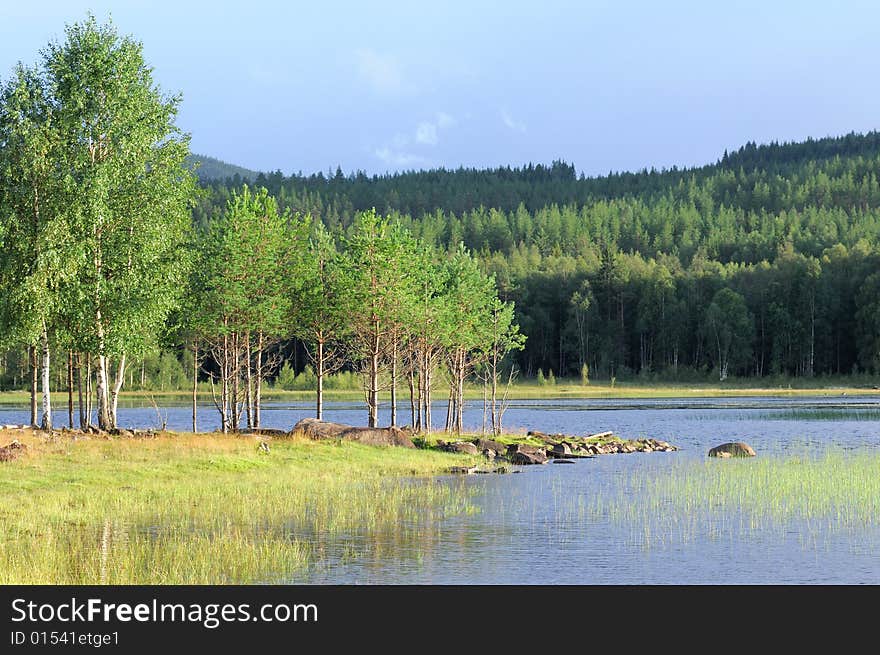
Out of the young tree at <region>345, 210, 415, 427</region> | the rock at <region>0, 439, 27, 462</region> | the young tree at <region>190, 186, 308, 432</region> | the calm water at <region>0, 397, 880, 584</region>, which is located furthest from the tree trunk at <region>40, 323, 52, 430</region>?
the young tree at <region>345, 210, 415, 427</region>

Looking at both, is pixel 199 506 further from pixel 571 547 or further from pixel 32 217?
pixel 32 217

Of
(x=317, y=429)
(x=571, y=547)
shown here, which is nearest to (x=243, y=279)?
(x=317, y=429)

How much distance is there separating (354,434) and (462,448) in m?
5.96

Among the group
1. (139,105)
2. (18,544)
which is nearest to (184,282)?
(139,105)

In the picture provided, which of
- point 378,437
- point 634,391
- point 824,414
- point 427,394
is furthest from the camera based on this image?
point 634,391

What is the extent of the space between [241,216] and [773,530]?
37.5 m

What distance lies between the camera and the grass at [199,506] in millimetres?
24875

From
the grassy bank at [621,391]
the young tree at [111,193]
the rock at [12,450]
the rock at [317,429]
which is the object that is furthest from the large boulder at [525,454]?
the grassy bank at [621,391]

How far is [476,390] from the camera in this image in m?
161

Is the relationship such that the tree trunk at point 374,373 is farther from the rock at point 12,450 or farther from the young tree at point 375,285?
the rock at point 12,450

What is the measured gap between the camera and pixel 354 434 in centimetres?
5506

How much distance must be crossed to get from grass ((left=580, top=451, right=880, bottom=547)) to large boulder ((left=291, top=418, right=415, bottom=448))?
42.3 ft

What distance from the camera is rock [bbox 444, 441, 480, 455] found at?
56822 millimetres
